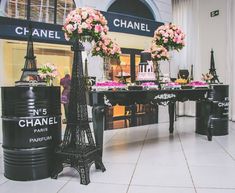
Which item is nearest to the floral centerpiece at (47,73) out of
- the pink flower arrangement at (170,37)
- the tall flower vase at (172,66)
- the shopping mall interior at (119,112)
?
the shopping mall interior at (119,112)

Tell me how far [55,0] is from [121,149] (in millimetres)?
3925

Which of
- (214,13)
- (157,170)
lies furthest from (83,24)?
(214,13)

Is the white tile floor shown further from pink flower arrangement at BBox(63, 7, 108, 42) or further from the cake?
pink flower arrangement at BBox(63, 7, 108, 42)

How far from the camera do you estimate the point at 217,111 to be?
5.25 m

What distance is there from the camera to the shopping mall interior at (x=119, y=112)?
2.89m

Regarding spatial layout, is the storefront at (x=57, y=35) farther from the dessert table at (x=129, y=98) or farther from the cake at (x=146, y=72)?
the dessert table at (x=129, y=98)

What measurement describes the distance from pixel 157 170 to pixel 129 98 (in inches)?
39.2

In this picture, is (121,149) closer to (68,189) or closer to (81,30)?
(68,189)

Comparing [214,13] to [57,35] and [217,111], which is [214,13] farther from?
[57,35]

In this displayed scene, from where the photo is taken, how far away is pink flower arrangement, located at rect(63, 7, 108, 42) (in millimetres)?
3072

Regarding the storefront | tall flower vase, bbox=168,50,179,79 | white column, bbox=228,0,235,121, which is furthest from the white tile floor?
tall flower vase, bbox=168,50,179,79

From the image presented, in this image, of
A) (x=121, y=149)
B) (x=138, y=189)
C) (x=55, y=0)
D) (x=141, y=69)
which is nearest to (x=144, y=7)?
(x=55, y=0)

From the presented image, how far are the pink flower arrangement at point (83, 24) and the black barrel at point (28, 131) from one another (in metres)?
0.68

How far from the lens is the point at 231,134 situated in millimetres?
5438
